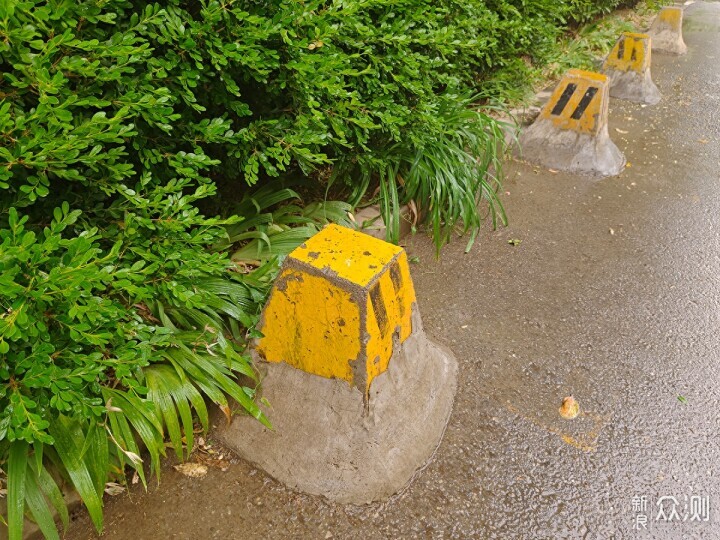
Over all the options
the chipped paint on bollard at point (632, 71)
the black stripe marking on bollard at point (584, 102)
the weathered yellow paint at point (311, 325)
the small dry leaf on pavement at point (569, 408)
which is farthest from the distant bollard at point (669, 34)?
the weathered yellow paint at point (311, 325)

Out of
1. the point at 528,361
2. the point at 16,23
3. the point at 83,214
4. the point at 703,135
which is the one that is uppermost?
the point at 16,23

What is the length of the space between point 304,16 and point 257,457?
5.86ft

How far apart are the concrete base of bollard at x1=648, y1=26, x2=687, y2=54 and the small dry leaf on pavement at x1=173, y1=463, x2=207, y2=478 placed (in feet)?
29.7

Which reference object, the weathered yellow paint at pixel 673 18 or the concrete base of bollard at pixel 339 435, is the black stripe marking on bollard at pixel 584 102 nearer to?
the concrete base of bollard at pixel 339 435

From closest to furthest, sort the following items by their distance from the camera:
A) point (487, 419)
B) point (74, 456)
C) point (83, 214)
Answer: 1. point (74, 456)
2. point (83, 214)
3. point (487, 419)

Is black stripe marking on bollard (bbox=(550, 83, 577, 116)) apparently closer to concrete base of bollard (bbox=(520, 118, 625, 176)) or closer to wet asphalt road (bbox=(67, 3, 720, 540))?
concrete base of bollard (bbox=(520, 118, 625, 176))

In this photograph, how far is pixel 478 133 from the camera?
422 centimetres

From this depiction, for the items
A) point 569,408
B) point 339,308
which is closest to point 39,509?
point 339,308

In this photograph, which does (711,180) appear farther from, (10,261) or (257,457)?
(10,261)

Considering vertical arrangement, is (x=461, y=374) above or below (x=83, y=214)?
below

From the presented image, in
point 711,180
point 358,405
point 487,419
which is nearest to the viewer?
point 358,405

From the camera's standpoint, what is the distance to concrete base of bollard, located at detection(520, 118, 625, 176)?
4930 mm

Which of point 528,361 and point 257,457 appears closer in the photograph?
point 257,457

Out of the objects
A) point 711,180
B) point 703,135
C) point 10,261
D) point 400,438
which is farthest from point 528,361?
point 703,135
